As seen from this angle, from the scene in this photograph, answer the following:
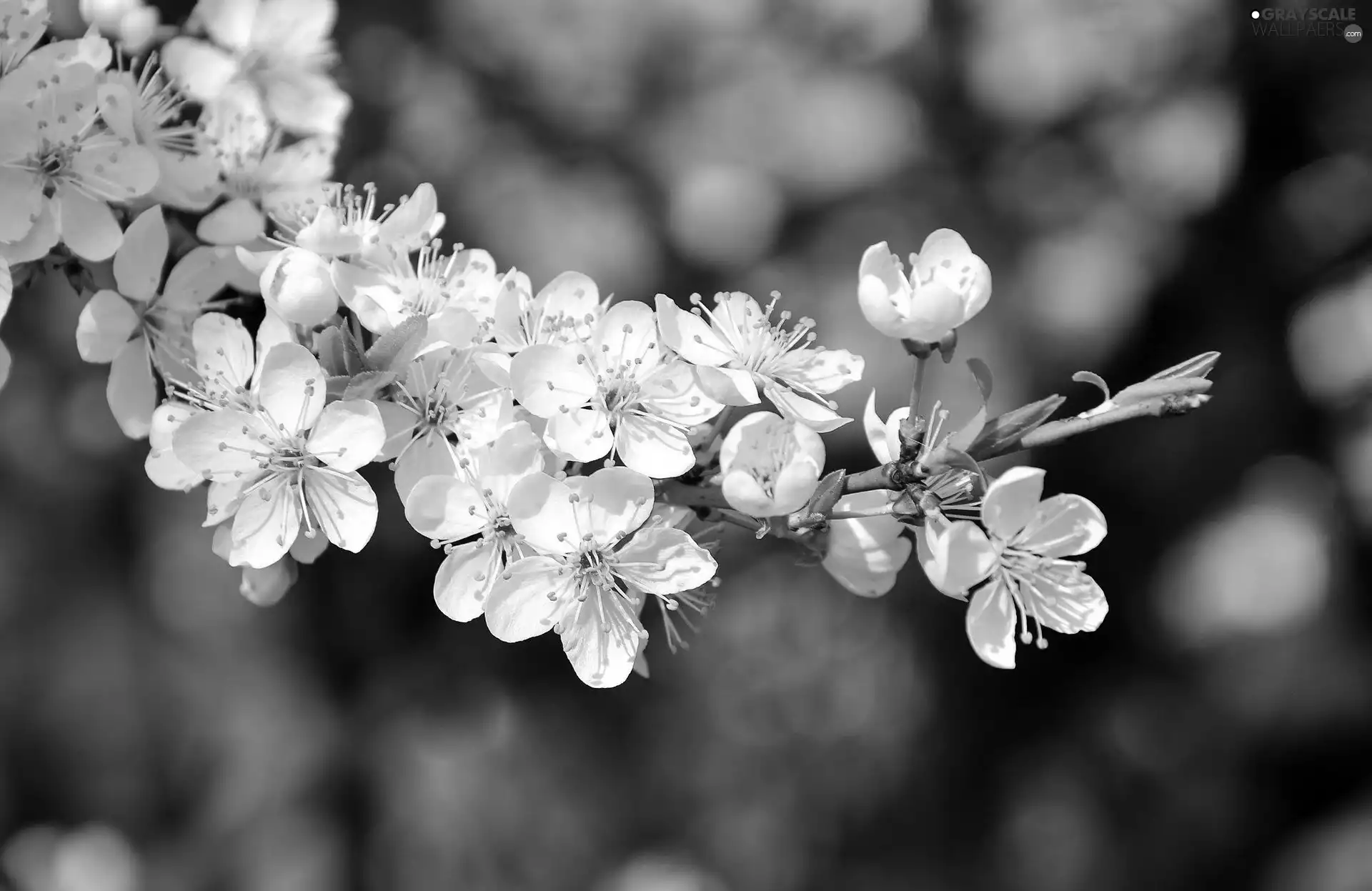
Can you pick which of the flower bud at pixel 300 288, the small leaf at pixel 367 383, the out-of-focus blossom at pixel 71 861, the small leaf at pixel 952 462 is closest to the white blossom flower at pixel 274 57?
the flower bud at pixel 300 288

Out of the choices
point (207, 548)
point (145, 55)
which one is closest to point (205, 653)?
point (207, 548)

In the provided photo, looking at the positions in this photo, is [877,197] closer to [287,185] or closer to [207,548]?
[287,185]

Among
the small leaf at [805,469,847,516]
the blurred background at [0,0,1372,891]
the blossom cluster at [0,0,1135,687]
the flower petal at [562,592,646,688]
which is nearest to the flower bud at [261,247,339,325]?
the blossom cluster at [0,0,1135,687]

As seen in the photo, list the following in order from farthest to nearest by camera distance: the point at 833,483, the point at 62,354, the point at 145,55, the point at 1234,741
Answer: the point at 1234,741, the point at 62,354, the point at 145,55, the point at 833,483

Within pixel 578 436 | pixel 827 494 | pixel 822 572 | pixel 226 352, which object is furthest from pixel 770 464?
pixel 822 572

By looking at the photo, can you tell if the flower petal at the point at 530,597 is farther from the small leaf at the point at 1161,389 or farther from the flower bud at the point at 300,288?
the small leaf at the point at 1161,389

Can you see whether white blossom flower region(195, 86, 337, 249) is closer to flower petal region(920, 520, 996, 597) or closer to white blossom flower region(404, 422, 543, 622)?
white blossom flower region(404, 422, 543, 622)

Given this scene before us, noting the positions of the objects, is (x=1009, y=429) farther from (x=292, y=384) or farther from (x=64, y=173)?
(x=64, y=173)
